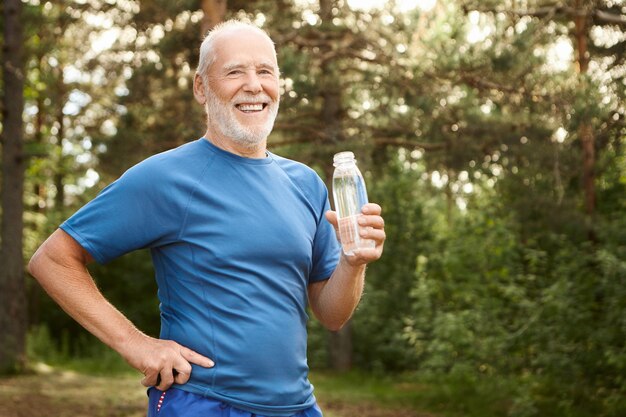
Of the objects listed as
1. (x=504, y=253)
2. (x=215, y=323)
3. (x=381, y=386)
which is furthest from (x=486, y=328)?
(x=215, y=323)

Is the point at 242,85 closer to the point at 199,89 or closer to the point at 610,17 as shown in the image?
the point at 199,89

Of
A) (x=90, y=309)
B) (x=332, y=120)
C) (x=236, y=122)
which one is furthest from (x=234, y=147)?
(x=332, y=120)

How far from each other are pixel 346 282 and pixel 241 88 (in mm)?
693

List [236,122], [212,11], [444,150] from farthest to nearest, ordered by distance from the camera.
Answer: [444,150] → [212,11] → [236,122]

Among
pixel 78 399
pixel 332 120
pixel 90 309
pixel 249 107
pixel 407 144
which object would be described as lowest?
pixel 78 399

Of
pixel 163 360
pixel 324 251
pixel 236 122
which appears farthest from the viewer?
pixel 324 251

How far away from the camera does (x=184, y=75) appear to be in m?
16.1

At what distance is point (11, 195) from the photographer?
14.4 metres

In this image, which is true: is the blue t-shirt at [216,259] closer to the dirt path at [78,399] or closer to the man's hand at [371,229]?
the man's hand at [371,229]

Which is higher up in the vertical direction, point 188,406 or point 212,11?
point 212,11

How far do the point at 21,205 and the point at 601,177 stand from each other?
29.8ft

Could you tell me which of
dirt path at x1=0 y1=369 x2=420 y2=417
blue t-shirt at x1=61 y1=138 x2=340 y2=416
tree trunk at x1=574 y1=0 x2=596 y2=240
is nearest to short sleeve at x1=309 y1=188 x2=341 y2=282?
blue t-shirt at x1=61 y1=138 x2=340 y2=416

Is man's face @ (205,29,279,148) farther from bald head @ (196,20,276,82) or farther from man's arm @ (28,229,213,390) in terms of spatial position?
man's arm @ (28,229,213,390)

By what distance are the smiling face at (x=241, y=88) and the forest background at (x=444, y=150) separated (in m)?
6.55
